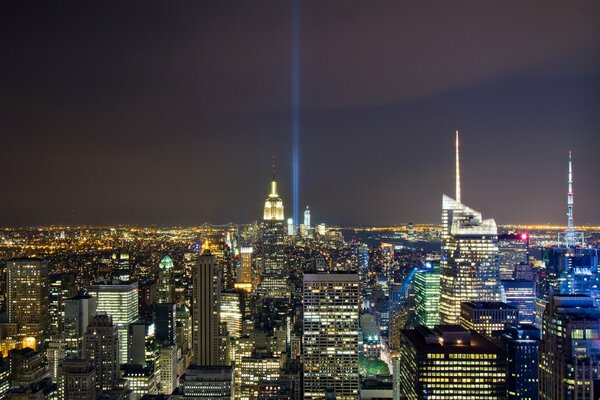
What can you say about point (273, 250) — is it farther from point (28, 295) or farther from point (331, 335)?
point (331, 335)

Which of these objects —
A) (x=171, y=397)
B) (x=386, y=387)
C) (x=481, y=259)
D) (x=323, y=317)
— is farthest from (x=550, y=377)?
(x=481, y=259)

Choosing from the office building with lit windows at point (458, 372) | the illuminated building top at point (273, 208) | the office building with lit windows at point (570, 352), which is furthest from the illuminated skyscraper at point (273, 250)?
the office building with lit windows at point (570, 352)

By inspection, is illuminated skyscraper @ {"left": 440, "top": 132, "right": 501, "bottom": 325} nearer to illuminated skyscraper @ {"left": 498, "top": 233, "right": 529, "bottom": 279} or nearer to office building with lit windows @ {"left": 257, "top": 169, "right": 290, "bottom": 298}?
illuminated skyscraper @ {"left": 498, "top": 233, "right": 529, "bottom": 279}

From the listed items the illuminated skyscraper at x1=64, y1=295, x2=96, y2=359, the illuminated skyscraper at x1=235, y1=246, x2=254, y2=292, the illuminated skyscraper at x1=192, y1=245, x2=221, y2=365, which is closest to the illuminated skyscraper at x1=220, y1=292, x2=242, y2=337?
the illuminated skyscraper at x1=192, y1=245, x2=221, y2=365

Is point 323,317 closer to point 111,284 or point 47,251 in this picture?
point 111,284

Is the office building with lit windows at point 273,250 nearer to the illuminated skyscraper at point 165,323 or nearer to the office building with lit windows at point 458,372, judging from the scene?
the illuminated skyscraper at point 165,323

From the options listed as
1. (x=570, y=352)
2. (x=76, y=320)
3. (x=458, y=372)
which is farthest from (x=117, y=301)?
(x=570, y=352)
